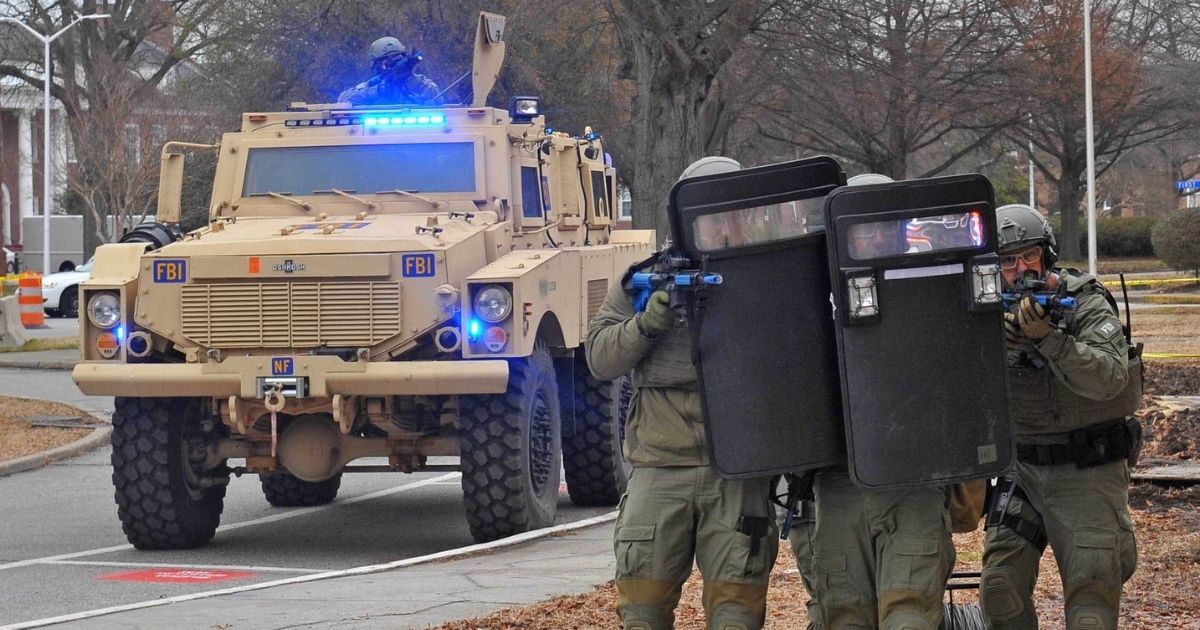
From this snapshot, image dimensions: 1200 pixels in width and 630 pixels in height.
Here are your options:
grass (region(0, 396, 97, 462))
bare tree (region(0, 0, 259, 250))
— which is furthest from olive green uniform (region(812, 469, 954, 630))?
bare tree (region(0, 0, 259, 250))

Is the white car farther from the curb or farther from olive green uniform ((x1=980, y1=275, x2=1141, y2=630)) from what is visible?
olive green uniform ((x1=980, y1=275, x2=1141, y2=630))

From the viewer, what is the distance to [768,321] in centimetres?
491

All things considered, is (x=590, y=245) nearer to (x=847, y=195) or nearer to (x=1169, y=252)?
(x=847, y=195)

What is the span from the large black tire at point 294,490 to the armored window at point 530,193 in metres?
2.39

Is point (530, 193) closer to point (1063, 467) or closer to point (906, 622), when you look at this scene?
point (1063, 467)

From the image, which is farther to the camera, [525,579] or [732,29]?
[732,29]

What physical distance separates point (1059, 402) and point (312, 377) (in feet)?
15.1

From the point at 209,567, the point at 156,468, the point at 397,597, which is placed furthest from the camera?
the point at 156,468

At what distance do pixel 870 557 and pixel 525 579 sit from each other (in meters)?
2.94

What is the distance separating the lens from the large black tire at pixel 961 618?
558 centimetres

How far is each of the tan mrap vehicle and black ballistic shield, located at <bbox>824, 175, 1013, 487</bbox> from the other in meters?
4.25

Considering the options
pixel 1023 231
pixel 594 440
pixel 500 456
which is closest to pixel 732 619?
pixel 1023 231

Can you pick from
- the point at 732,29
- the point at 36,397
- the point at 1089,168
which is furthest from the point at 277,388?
the point at 1089,168

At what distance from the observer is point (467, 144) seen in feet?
34.1
